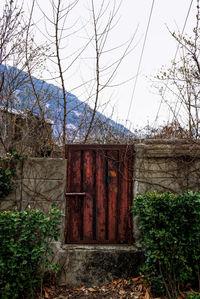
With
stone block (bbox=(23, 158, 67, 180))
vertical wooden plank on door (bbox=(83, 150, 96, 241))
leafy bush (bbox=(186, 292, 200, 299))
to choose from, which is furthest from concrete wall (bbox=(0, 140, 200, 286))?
leafy bush (bbox=(186, 292, 200, 299))

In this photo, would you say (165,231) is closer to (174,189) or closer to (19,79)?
(174,189)

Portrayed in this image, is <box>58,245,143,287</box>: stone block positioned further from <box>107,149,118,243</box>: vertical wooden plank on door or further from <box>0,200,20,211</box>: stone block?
<box>0,200,20,211</box>: stone block

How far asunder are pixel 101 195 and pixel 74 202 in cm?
46

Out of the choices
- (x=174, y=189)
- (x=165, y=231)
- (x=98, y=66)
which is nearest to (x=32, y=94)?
(x=98, y=66)

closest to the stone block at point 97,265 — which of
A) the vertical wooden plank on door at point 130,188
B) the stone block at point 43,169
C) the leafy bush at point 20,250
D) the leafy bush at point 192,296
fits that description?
the vertical wooden plank on door at point 130,188

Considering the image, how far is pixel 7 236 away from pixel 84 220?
1.28m

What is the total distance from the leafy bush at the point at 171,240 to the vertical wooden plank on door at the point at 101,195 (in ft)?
2.60

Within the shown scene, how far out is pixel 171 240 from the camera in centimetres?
327

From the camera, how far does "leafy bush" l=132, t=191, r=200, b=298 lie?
3.27 metres

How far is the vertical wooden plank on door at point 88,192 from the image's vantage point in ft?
13.1

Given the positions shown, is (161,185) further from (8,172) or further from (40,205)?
(8,172)

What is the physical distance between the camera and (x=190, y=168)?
12.9 feet

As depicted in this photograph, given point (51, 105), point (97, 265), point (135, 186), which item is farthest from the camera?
point (51, 105)

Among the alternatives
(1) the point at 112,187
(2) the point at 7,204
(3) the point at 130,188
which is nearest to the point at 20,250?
(2) the point at 7,204
